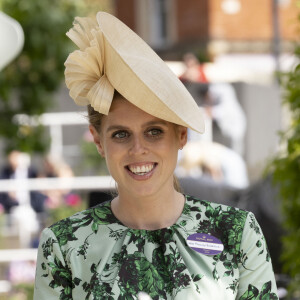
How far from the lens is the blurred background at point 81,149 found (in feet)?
13.4

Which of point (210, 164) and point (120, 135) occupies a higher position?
point (120, 135)

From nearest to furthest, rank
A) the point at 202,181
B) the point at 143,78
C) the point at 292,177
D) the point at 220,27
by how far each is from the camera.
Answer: the point at 143,78 → the point at 292,177 → the point at 202,181 → the point at 220,27

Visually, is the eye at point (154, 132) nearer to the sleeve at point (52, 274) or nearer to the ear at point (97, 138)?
the ear at point (97, 138)

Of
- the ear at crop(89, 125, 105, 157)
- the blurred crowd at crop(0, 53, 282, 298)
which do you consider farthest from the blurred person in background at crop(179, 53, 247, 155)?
the ear at crop(89, 125, 105, 157)

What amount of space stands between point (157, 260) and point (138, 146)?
13.5 inches

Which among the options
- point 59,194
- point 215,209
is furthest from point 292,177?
point 59,194

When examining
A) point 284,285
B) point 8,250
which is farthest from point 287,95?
point 8,250

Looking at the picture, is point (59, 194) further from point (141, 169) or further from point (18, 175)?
point (141, 169)

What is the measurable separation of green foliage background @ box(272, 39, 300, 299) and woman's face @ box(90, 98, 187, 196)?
1550 millimetres

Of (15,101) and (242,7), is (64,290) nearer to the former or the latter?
(15,101)

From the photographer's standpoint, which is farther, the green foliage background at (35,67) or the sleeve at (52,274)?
the green foliage background at (35,67)

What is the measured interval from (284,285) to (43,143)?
416cm

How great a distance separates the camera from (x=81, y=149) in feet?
31.9

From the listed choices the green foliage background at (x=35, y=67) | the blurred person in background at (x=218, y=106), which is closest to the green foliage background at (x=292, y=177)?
the green foliage background at (x=35, y=67)
